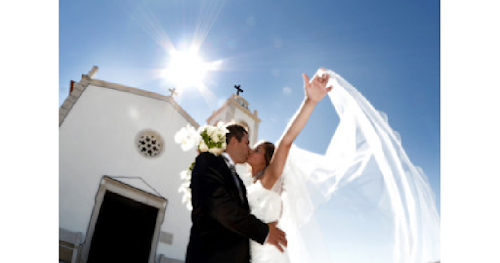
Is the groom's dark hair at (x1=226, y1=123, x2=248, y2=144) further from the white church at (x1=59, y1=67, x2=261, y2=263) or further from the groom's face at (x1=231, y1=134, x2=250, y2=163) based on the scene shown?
the white church at (x1=59, y1=67, x2=261, y2=263)

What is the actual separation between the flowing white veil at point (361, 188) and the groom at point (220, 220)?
0.83 meters

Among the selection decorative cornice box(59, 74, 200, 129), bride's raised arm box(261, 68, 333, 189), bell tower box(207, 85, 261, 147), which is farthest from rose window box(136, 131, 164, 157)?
bride's raised arm box(261, 68, 333, 189)

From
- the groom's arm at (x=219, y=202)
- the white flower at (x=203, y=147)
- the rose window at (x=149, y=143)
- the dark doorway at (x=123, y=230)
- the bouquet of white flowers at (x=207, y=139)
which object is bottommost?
the dark doorway at (x=123, y=230)

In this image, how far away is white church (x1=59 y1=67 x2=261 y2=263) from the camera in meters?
10.2

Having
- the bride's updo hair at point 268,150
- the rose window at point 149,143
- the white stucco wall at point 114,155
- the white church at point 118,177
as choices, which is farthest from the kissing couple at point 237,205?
the rose window at point 149,143

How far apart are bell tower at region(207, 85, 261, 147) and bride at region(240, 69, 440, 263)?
14.1m

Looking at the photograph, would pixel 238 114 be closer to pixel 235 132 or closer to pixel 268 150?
pixel 268 150

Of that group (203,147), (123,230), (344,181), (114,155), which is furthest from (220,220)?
(123,230)

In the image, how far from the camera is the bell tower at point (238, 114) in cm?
1798

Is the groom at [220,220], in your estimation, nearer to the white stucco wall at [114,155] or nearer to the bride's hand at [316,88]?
the bride's hand at [316,88]

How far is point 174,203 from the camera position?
12.8 metres

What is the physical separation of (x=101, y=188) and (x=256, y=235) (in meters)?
10.5

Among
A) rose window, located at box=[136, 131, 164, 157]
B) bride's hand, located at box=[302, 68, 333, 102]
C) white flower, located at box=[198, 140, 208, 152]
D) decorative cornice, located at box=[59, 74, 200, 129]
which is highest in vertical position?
decorative cornice, located at box=[59, 74, 200, 129]
